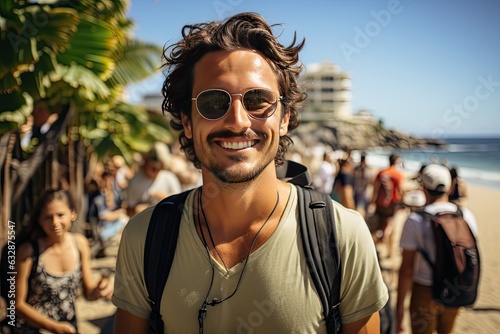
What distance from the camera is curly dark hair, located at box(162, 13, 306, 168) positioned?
1.70 m

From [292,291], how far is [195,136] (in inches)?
32.0

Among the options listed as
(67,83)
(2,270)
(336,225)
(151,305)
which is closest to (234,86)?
(336,225)

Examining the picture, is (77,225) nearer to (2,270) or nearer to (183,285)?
(2,270)

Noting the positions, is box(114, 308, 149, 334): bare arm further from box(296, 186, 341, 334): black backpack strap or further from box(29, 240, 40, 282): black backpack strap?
box(29, 240, 40, 282): black backpack strap

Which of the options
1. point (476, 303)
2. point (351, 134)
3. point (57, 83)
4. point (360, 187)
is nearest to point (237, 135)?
point (57, 83)

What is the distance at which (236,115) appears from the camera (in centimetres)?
158

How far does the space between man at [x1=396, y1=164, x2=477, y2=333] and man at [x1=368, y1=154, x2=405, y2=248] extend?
12.5 feet

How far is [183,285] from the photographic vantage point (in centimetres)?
153

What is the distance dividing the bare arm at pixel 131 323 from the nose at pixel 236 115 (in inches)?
37.2

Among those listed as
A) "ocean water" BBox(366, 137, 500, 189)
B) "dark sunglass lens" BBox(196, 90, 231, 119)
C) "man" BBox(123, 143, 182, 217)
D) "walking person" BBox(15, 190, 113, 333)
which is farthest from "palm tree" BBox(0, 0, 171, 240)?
"ocean water" BBox(366, 137, 500, 189)

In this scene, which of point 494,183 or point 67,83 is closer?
point 67,83

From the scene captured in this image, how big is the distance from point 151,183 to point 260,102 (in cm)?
405

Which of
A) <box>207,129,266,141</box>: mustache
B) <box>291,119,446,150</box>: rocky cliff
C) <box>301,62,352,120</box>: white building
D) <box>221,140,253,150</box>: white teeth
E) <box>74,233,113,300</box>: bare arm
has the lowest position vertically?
<box>291,119,446,150</box>: rocky cliff

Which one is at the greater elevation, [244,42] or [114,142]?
[244,42]
